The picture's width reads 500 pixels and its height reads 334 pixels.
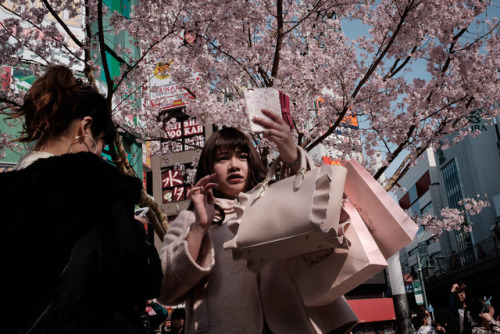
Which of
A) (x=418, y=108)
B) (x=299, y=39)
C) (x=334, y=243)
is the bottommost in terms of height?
(x=334, y=243)

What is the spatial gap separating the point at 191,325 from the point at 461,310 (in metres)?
7.17

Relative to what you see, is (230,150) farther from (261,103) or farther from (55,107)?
(55,107)

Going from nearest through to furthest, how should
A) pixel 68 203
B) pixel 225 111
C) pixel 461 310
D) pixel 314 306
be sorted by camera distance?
pixel 68 203 < pixel 314 306 < pixel 461 310 < pixel 225 111

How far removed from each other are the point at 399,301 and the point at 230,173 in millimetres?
9662

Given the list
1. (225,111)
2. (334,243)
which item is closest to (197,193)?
(334,243)

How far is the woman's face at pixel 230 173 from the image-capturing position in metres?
2.51

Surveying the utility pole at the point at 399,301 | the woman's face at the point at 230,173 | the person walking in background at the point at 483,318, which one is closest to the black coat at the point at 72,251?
the woman's face at the point at 230,173

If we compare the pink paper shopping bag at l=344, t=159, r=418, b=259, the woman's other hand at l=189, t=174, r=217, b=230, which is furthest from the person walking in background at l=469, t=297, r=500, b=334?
the woman's other hand at l=189, t=174, r=217, b=230

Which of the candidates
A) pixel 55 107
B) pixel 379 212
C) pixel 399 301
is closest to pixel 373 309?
pixel 399 301

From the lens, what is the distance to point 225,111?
29.5 feet

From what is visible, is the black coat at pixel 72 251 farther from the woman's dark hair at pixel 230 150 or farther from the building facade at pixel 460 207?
the building facade at pixel 460 207

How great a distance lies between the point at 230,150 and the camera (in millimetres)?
2551

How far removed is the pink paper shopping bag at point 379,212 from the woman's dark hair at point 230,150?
1.93ft

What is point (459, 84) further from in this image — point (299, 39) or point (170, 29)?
point (170, 29)
